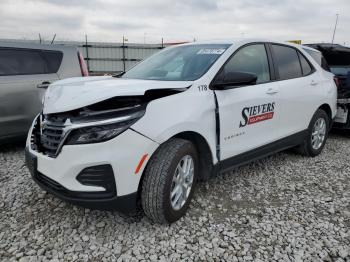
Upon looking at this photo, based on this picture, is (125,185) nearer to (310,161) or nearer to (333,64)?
(310,161)

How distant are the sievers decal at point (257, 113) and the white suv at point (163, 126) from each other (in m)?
0.01

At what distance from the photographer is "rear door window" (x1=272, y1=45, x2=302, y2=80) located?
3.86 metres

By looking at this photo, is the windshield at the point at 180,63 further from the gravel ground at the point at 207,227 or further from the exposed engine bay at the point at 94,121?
the gravel ground at the point at 207,227

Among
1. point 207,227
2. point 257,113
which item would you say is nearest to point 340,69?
point 257,113

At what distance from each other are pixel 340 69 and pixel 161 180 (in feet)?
17.0

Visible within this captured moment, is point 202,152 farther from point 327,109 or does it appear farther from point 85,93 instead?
point 327,109

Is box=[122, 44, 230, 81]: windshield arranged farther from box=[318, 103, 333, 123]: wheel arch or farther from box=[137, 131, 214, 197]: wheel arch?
box=[318, 103, 333, 123]: wheel arch

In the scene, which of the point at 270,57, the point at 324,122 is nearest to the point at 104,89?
the point at 270,57

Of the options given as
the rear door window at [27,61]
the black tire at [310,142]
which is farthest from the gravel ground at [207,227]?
the rear door window at [27,61]

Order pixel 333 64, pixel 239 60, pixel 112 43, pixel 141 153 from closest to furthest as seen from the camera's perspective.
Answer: pixel 141 153 < pixel 239 60 < pixel 333 64 < pixel 112 43

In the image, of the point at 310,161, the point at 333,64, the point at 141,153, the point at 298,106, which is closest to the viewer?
the point at 141,153

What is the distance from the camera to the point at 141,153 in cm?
234

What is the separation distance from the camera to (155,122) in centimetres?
241

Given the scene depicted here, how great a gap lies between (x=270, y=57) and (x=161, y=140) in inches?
80.0
